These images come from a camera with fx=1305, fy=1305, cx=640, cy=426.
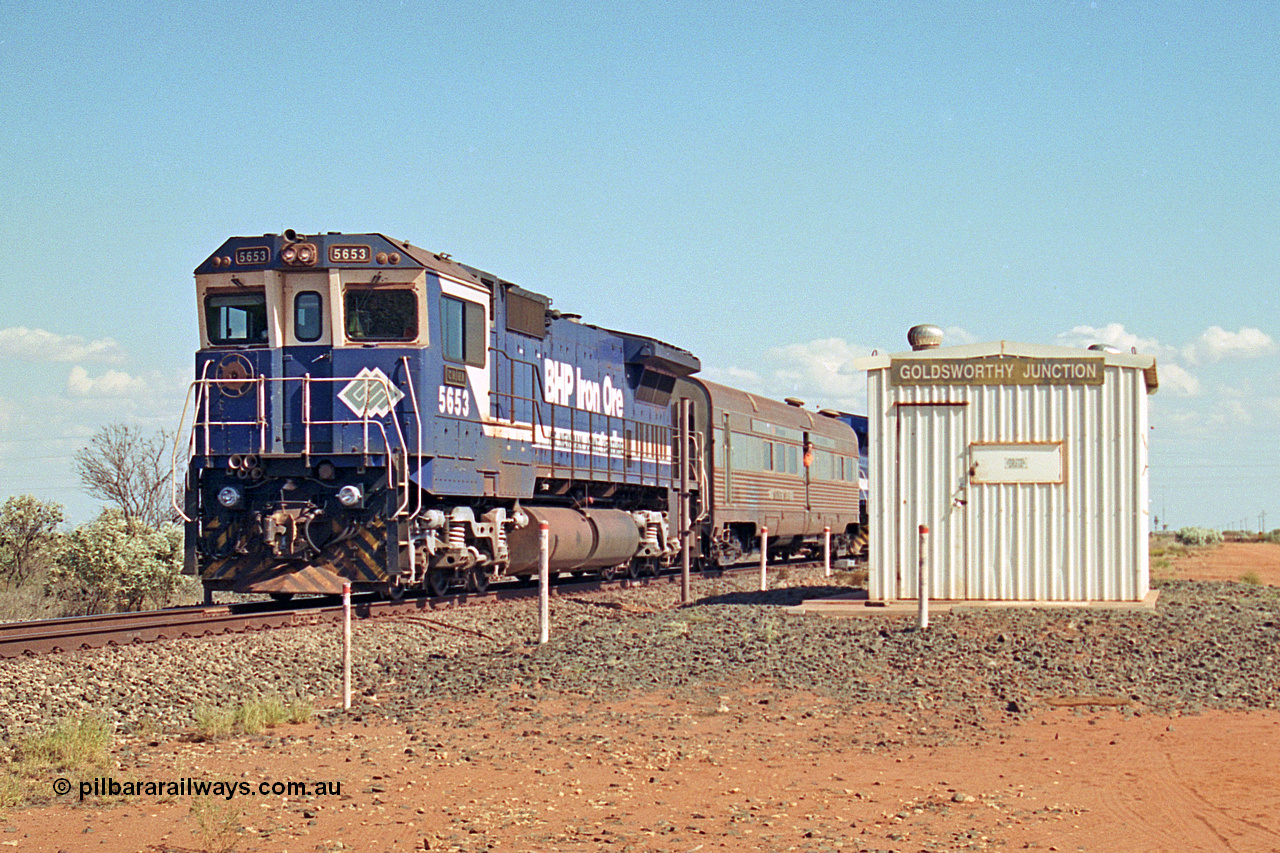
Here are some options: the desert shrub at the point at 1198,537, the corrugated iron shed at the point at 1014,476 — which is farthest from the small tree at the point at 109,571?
the desert shrub at the point at 1198,537

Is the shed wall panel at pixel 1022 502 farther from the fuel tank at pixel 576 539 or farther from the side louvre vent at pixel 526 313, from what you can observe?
the side louvre vent at pixel 526 313

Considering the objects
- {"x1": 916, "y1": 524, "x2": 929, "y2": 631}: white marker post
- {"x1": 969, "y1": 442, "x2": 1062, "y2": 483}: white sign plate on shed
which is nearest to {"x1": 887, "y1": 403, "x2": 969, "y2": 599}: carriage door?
{"x1": 969, "y1": 442, "x2": 1062, "y2": 483}: white sign plate on shed

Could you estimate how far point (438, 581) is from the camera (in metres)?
17.7

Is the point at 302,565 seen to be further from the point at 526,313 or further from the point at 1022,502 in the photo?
the point at 1022,502

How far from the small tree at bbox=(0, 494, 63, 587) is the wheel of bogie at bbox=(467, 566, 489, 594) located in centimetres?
940

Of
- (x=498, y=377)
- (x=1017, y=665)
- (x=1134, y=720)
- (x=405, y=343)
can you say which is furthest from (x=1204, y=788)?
(x=498, y=377)

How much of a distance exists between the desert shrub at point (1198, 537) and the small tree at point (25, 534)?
4261 cm

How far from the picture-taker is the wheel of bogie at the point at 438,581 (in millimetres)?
17453

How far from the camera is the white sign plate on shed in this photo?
47.3 feet

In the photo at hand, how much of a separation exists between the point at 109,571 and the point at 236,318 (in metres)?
6.60

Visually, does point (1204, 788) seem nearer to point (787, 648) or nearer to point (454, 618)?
point (787, 648)

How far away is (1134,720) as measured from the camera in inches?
371

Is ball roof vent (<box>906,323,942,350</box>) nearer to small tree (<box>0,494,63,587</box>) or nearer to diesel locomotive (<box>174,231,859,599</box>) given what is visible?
diesel locomotive (<box>174,231,859,599</box>)

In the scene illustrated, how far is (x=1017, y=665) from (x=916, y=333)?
550 cm
